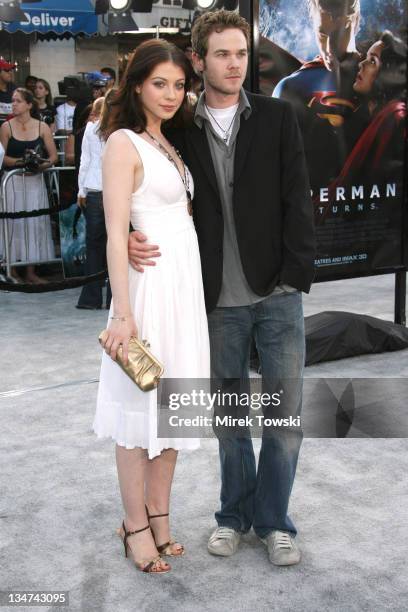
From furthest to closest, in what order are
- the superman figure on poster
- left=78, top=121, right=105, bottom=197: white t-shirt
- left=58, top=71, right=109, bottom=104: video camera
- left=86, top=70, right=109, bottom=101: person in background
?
left=58, top=71, right=109, bottom=104: video camera < left=86, top=70, right=109, bottom=101: person in background < left=78, top=121, right=105, bottom=197: white t-shirt < the superman figure on poster

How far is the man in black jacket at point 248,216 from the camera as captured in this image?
2969 millimetres

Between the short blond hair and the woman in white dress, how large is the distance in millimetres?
74

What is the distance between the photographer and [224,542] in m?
3.26

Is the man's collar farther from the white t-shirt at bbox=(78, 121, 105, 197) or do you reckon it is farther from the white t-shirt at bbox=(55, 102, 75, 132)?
the white t-shirt at bbox=(55, 102, 75, 132)

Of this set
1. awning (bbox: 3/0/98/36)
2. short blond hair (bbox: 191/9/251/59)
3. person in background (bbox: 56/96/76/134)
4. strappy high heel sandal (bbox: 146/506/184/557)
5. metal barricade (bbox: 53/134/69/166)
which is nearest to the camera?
short blond hair (bbox: 191/9/251/59)

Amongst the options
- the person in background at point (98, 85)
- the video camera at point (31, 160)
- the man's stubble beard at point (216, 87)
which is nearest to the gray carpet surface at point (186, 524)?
the man's stubble beard at point (216, 87)

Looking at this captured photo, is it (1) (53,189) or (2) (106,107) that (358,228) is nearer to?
(2) (106,107)

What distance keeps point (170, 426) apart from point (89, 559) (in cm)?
62

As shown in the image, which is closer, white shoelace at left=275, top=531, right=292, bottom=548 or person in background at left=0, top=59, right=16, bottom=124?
white shoelace at left=275, top=531, right=292, bottom=548

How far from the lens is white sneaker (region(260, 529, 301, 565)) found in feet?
10.4

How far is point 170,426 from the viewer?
10.0 ft

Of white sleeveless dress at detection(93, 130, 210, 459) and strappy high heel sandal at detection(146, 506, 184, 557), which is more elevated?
white sleeveless dress at detection(93, 130, 210, 459)

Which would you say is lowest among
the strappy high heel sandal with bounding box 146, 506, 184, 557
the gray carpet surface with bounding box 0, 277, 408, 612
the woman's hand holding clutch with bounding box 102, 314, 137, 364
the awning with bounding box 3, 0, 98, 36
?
the gray carpet surface with bounding box 0, 277, 408, 612

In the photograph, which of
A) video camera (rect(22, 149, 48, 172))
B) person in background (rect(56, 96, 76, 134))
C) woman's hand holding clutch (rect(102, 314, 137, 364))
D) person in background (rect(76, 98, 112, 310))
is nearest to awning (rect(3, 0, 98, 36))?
person in background (rect(56, 96, 76, 134))
